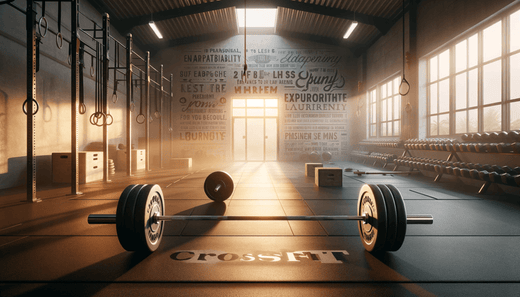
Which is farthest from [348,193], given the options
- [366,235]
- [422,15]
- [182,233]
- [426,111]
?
[422,15]

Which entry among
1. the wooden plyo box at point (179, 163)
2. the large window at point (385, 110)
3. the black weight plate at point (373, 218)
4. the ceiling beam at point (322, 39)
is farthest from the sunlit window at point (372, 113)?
the black weight plate at point (373, 218)

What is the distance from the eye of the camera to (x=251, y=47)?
971 centimetres

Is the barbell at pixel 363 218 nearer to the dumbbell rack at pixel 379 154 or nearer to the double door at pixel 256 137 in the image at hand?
the dumbbell rack at pixel 379 154

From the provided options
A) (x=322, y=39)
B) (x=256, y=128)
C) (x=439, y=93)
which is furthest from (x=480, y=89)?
(x=256, y=128)

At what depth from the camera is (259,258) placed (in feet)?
4.72

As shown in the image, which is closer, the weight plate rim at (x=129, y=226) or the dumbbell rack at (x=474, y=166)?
the weight plate rim at (x=129, y=226)

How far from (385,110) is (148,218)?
7.84m

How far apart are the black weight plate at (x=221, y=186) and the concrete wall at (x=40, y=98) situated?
3.08 metres

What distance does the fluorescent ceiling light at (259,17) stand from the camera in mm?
8500

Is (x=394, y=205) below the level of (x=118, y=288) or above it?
above

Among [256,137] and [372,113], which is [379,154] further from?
[256,137]

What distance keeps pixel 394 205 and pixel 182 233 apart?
1.43m

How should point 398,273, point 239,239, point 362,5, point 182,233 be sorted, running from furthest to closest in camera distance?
point 362,5 → point 182,233 → point 239,239 → point 398,273

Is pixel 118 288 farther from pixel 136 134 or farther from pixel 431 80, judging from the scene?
pixel 136 134
